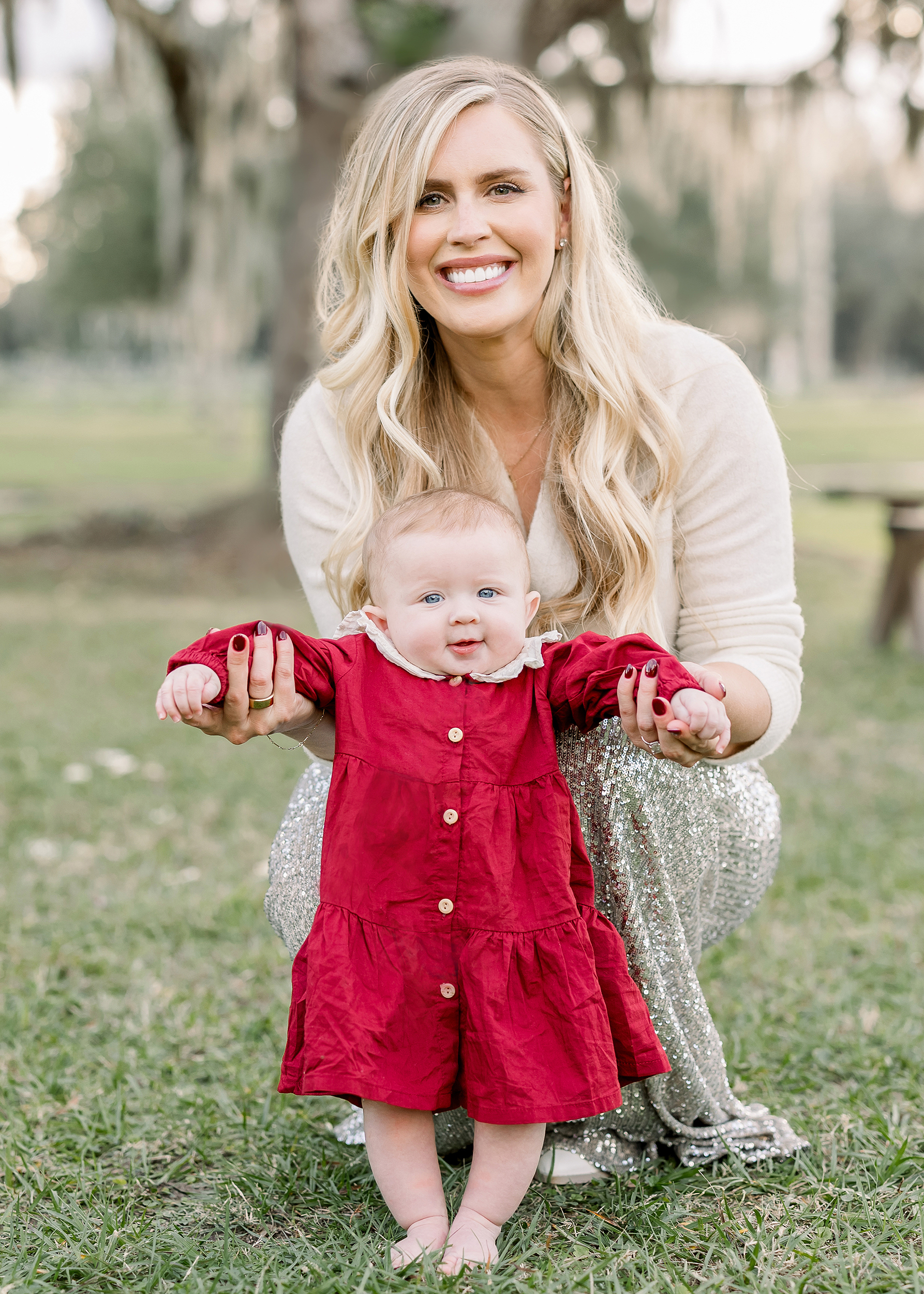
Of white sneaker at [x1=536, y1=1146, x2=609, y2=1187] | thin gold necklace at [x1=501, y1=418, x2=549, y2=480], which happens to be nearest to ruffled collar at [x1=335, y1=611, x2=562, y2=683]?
thin gold necklace at [x1=501, y1=418, x2=549, y2=480]

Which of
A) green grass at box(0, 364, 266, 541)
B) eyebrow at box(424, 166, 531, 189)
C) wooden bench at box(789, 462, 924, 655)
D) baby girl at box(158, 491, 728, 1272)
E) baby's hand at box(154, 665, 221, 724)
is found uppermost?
eyebrow at box(424, 166, 531, 189)

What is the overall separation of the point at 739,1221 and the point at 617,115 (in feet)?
31.7

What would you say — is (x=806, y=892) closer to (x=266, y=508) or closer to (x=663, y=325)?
(x=663, y=325)

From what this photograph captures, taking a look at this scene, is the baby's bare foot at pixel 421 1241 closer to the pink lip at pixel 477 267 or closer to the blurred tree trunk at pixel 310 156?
the pink lip at pixel 477 267

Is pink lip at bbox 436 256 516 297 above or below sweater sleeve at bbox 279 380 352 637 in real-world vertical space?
above

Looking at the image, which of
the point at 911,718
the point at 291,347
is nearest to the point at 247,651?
the point at 911,718

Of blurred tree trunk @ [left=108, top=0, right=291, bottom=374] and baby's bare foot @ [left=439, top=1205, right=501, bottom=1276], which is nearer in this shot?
baby's bare foot @ [left=439, top=1205, right=501, bottom=1276]

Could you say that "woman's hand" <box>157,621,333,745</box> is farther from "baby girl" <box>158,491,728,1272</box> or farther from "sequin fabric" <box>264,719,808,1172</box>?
"sequin fabric" <box>264,719,808,1172</box>

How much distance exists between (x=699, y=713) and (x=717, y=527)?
2.40 ft

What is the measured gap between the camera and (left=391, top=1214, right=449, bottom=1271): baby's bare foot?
1834 mm

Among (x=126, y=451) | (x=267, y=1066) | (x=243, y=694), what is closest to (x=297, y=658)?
→ (x=243, y=694)

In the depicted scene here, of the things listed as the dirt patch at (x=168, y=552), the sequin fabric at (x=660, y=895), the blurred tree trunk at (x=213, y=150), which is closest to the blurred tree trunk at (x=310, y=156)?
the dirt patch at (x=168, y=552)

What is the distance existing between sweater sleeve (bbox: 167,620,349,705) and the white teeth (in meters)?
0.70

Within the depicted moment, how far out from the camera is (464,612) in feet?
6.19
